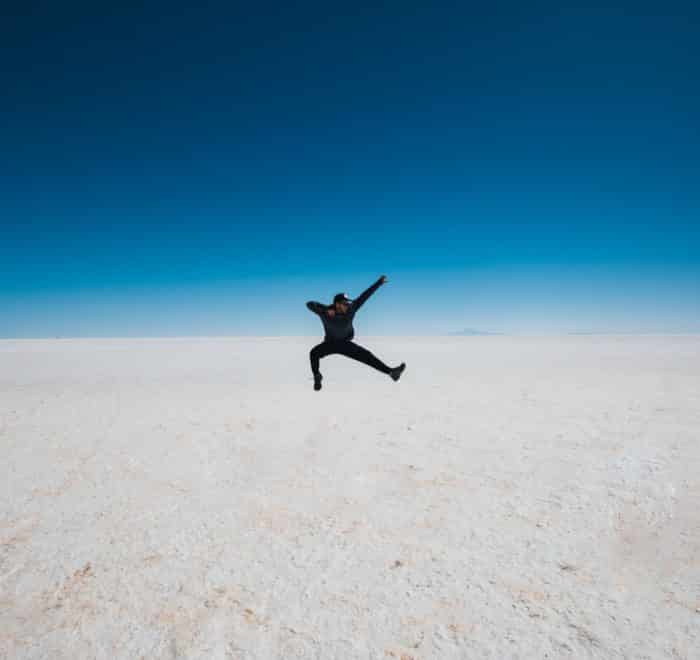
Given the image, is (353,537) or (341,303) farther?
(341,303)

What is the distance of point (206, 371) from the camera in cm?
2242

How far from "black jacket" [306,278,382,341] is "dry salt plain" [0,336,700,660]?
7.24 ft

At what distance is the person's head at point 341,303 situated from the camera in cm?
611

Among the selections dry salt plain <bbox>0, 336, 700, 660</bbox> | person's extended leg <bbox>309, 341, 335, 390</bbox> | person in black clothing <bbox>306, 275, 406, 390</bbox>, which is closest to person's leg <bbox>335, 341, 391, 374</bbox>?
person in black clothing <bbox>306, 275, 406, 390</bbox>

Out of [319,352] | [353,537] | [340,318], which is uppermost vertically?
[340,318]

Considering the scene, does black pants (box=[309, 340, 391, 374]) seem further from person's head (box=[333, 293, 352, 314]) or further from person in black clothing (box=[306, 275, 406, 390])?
person's head (box=[333, 293, 352, 314])

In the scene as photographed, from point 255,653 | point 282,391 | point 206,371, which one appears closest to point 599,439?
point 255,653

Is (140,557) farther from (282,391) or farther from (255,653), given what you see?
(282,391)

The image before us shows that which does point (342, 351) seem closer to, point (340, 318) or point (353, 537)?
point (340, 318)

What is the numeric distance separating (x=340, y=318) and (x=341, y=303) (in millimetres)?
216

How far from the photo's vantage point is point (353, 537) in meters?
4.82

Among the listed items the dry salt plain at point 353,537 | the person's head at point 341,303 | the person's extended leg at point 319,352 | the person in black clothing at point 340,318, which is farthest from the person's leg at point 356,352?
the dry salt plain at point 353,537

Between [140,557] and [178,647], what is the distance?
152cm

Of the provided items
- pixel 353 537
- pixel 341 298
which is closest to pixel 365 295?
pixel 341 298
